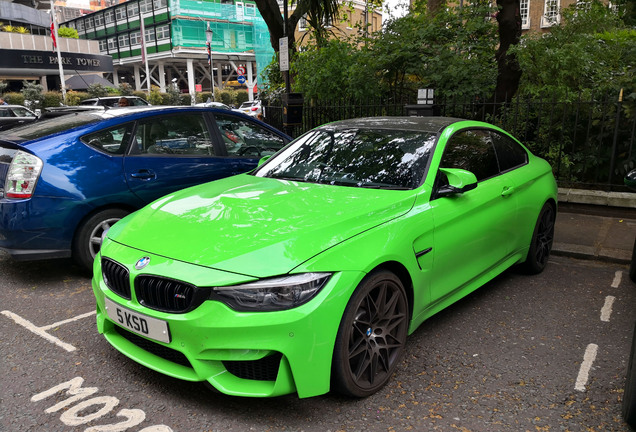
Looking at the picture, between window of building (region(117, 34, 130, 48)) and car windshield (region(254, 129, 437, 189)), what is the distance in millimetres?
71034

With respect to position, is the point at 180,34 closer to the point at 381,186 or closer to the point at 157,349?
the point at 381,186

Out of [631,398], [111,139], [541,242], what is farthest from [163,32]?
[631,398]

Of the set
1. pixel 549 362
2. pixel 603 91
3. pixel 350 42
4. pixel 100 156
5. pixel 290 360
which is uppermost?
pixel 350 42

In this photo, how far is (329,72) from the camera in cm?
957

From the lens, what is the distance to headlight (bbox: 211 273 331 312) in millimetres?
2529

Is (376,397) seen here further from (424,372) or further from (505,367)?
(505,367)

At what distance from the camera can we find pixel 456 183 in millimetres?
3498

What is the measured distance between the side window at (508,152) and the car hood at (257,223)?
4.98 ft

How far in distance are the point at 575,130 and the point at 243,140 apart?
14.6ft

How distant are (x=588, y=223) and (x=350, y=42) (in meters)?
5.94

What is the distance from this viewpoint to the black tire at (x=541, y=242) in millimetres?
4836

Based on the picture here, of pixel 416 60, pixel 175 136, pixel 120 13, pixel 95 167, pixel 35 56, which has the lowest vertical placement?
pixel 95 167

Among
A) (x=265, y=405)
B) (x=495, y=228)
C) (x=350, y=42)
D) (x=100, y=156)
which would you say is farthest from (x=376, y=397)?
(x=350, y=42)

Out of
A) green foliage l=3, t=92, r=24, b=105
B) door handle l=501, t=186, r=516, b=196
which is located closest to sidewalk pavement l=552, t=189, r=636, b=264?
door handle l=501, t=186, r=516, b=196
